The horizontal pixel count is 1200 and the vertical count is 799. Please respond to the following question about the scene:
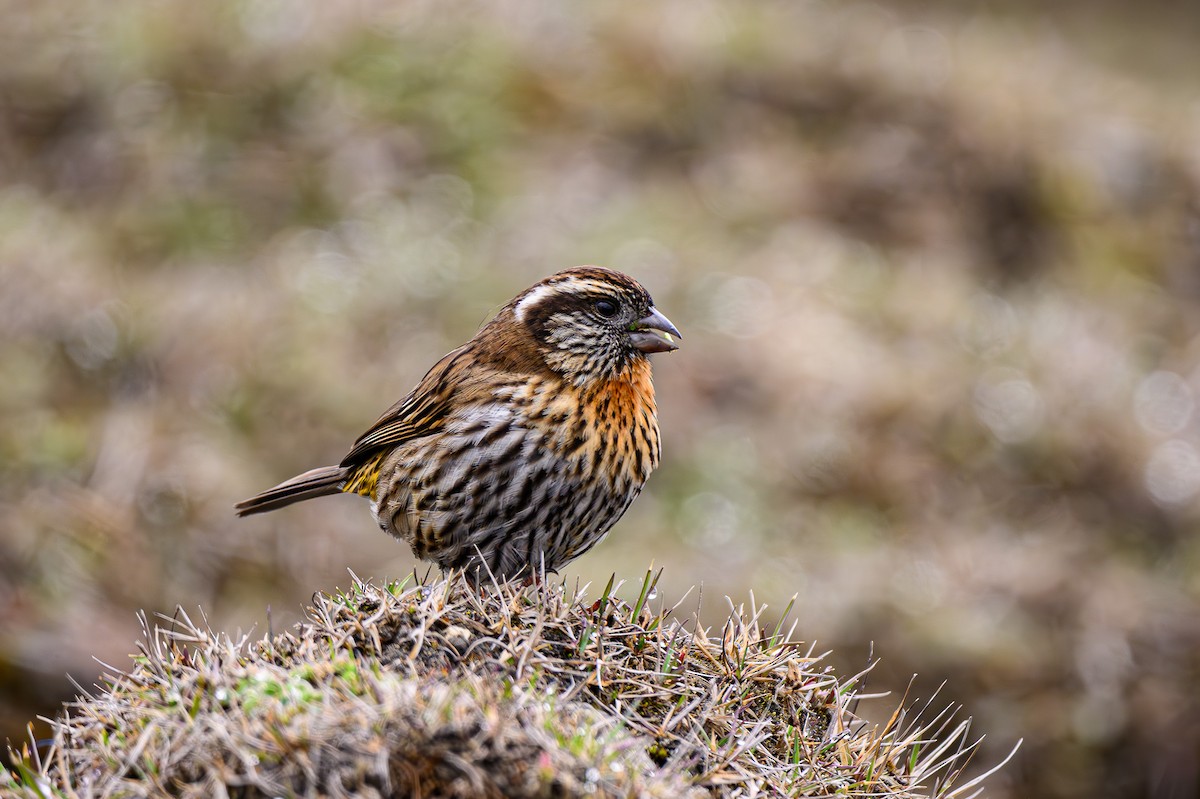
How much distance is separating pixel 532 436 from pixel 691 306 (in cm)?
506

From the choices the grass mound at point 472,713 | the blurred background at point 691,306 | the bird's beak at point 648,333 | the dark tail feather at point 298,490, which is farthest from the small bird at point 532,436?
the blurred background at point 691,306

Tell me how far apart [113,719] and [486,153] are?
7.98 meters

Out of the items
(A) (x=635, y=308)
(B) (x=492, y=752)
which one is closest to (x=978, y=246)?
(A) (x=635, y=308)

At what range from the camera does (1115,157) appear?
11.4m

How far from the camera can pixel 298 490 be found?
18.4 ft

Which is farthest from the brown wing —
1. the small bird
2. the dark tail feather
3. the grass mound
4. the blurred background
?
the blurred background

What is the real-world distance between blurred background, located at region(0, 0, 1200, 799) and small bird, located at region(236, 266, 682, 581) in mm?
2158

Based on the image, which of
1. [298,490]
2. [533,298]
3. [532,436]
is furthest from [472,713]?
[298,490]

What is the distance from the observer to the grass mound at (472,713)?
2.56 m

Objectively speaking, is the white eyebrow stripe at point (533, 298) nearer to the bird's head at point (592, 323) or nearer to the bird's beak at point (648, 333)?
the bird's head at point (592, 323)

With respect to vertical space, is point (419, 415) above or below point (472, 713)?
above

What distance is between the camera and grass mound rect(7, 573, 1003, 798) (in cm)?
256

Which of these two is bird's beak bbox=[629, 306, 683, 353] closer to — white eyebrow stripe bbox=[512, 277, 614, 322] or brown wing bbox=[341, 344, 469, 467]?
white eyebrow stripe bbox=[512, 277, 614, 322]

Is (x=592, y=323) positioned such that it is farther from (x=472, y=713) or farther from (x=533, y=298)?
(x=472, y=713)
